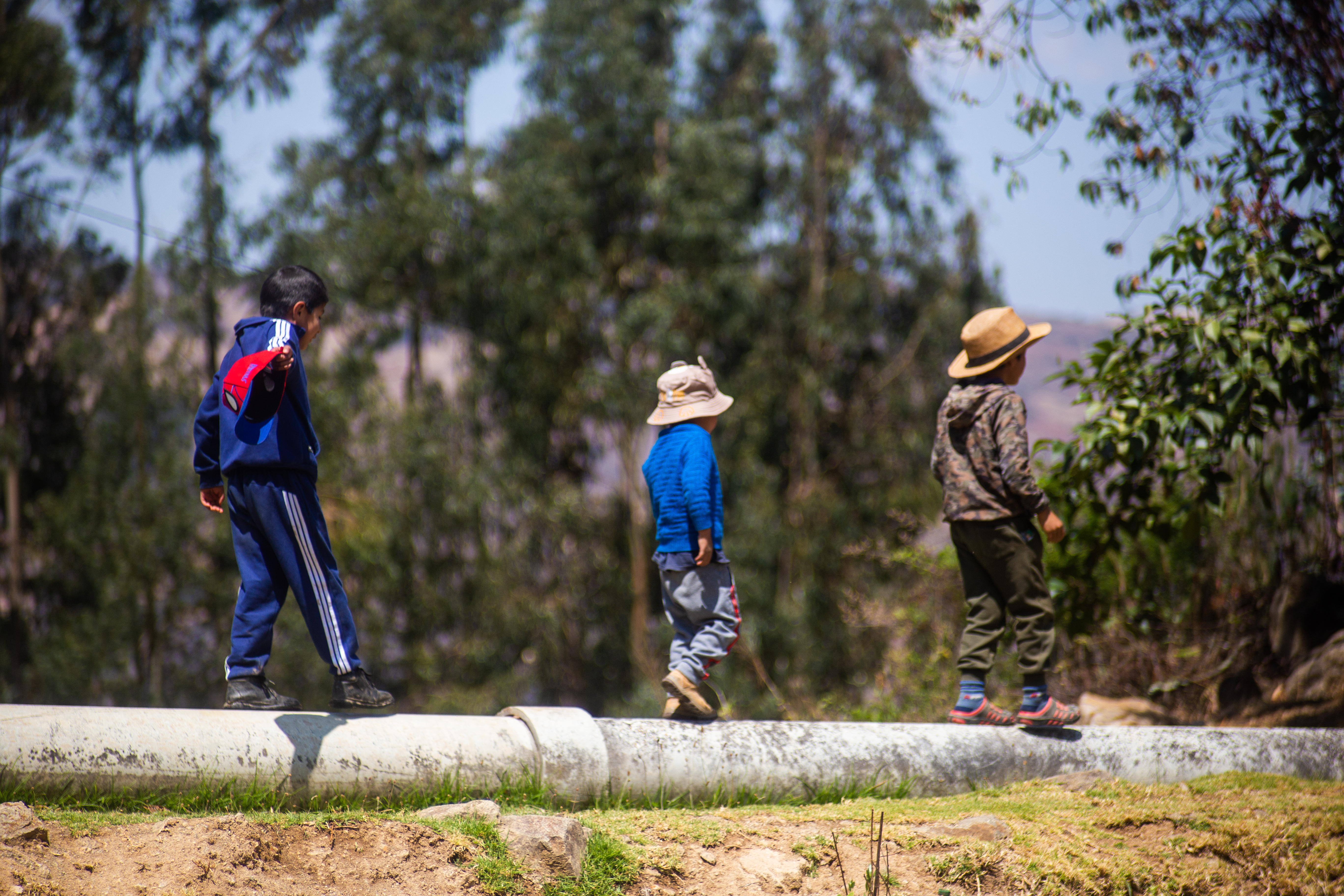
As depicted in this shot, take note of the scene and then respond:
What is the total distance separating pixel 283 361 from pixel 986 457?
2790mm

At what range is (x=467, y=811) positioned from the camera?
3.39 meters

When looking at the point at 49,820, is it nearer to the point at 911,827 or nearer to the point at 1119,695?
the point at 911,827

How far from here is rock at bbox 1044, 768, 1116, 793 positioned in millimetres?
4293

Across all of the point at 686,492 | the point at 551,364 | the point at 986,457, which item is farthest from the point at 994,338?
the point at 551,364

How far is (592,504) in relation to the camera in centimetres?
2148

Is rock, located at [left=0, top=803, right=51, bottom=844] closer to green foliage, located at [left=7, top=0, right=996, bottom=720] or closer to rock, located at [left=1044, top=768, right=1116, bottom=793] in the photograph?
rock, located at [left=1044, top=768, right=1116, bottom=793]

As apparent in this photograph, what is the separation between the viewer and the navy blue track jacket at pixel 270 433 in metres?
3.62

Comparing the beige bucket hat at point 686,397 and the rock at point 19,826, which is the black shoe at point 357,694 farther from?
the beige bucket hat at point 686,397

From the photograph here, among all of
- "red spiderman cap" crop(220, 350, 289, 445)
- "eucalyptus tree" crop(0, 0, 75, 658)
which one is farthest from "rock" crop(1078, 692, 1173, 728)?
"eucalyptus tree" crop(0, 0, 75, 658)

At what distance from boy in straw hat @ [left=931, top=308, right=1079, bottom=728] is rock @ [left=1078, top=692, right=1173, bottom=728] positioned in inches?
85.3

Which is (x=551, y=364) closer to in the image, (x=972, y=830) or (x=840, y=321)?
(x=840, y=321)

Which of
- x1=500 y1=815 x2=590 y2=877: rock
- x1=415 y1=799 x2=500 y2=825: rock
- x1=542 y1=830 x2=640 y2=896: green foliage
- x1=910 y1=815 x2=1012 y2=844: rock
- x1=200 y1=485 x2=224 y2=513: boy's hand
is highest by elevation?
x1=200 y1=485 x2=224 y2=513: boy's hand

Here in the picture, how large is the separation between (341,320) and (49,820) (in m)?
19.3

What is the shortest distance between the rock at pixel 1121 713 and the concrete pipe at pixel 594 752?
176cm
